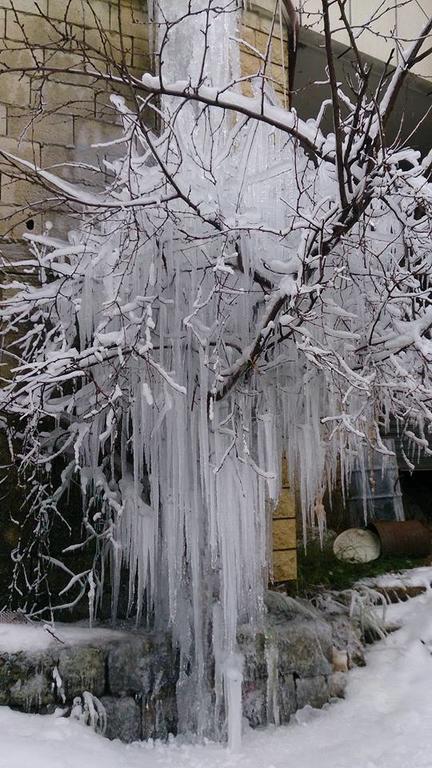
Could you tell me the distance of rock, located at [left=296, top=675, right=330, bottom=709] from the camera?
3652mm

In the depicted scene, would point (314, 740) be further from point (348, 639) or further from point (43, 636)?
point (43, 636)

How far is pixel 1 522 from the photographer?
12.2 ft

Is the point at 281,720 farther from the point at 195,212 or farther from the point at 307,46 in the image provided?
the point at 307,46

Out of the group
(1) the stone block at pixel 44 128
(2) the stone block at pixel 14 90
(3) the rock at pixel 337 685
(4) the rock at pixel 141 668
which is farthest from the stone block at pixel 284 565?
(2) the stone block at pixel 14 90

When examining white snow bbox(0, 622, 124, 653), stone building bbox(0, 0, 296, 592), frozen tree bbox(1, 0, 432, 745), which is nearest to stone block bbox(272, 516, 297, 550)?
stone building bbox(0, 0, 296, 592)

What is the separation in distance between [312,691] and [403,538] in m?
2.36

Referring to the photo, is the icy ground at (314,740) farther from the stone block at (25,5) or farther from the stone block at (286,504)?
the stone block at (25,5)

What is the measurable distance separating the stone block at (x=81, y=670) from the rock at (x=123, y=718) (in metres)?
0.08

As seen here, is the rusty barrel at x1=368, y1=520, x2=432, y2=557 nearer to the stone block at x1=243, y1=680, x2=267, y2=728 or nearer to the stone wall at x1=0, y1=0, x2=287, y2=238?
the stone block at x1=243, y1=680, x2=267, y2=728

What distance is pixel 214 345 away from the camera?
317 centimetres

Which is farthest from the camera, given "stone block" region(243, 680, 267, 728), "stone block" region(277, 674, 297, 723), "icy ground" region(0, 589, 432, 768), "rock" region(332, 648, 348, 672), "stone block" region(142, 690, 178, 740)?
"rock" region(332, 648, 348, 672)

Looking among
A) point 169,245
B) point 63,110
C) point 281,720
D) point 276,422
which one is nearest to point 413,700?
point 281,720

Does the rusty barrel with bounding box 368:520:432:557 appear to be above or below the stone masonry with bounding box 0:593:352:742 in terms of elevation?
above

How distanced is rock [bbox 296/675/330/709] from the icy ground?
52 mm
